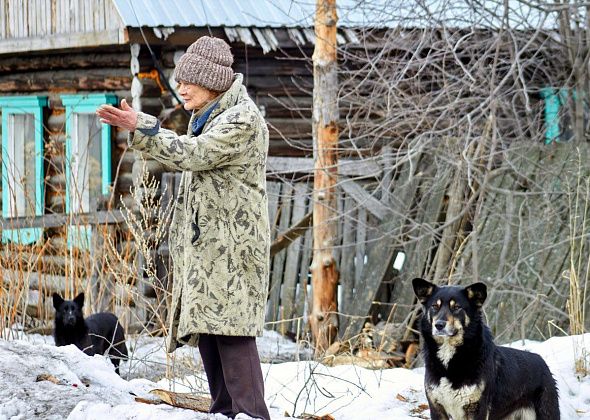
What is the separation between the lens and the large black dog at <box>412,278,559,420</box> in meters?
5.37

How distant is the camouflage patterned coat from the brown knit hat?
76 millimetres

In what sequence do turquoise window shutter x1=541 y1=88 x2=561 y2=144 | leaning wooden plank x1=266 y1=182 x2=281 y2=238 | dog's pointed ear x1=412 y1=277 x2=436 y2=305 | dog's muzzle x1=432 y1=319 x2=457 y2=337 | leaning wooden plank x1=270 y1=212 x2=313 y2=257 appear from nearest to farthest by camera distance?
dog's muzzle x1=432 y1=319 x2=457 y2=337 < dog's pointed ear x1=412 y1=277 x2=436 y2=305 < leaning wooden plank x1=270 y1=212 x2=313 y2=257 < leaning wooden plank x1=266 y1=182 x2=281 y2=238 < turquoise window shutter x1=541 y1=88 x2=561 y2=144

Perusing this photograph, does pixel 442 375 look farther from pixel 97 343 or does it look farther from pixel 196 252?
pixel 97 343

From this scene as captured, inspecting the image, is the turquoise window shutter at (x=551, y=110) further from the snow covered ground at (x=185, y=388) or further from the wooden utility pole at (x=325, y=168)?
the snow covered ground at (x=185, y=388)

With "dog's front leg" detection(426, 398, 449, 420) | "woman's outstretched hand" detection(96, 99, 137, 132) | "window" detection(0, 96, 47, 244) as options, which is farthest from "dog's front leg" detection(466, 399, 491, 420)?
"window" detection(0, 96, 47, 244)

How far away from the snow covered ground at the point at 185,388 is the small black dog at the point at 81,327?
62.6 inches

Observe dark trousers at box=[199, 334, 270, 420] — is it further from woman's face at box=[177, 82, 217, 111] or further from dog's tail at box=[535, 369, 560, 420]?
dog's tail at box=[535, 369, 560, 420]

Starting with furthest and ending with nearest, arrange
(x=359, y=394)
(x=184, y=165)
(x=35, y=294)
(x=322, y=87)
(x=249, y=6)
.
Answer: (x=35, y=294) < (x=249, y=6) < (x=322, y=87) < (x=359, y=394) < (x=184, y=165)

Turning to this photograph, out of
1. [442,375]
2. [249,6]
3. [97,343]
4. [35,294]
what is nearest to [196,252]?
[442,375]

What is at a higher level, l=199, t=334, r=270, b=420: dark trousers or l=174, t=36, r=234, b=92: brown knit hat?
l=174, t=36, r=234, b=92: brown knit hat

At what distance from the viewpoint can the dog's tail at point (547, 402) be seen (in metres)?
5.68

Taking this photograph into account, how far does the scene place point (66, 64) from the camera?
13.1m

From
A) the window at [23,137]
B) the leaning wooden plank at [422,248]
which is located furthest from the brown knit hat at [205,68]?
the window at [23,137]

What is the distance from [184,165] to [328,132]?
565 centimetres
